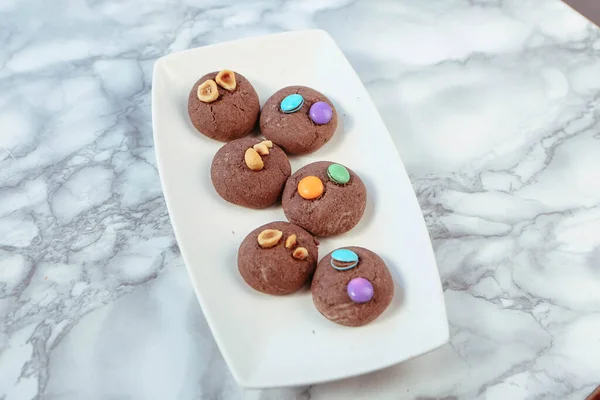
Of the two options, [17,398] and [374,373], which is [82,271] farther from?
[374,373]

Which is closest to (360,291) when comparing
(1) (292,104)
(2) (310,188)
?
(2) (310,188)

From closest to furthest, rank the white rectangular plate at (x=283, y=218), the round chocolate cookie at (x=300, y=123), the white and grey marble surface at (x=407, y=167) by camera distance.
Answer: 1. the white rectangular plate at (x=283, y=218)
2. the white and grey marble surface at (x=407, y=167)
3. the round chocolate cookie at (x=300, y=123)

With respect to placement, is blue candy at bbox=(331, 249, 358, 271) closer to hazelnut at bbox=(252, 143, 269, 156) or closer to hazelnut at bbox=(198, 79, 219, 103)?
hazelnut at bbox=(252, 143, 269, 156)

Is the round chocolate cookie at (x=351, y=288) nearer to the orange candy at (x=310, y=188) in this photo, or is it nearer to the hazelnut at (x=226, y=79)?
the orange candy at (x=310, y=188)

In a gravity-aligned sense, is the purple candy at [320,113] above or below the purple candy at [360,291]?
above

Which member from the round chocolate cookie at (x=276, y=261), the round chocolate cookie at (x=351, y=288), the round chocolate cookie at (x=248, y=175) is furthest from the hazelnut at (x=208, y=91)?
the round chocolate cookie at (x=351, y=288)

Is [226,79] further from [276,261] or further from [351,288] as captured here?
[351,288]

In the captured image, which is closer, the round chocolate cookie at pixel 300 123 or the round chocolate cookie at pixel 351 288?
the round chocolate cookie at pixel 351 288
